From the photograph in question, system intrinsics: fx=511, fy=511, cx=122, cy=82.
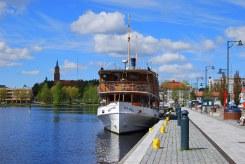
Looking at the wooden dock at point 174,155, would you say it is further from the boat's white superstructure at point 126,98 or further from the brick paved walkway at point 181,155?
the boat's white superstructure at point 126,98

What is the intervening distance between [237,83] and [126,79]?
A: 65.2m

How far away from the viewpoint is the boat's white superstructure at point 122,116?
42656mm

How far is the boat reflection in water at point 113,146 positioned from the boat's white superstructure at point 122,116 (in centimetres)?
71

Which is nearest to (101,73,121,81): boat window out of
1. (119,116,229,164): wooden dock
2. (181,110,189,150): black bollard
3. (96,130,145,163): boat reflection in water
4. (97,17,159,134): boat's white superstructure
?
(97,17,159,134): boat's white superstructure

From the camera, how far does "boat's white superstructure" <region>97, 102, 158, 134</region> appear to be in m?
42.7

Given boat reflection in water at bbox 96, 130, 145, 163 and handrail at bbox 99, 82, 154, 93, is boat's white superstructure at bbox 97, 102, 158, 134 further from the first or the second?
handrail at bbox 99, 82, 154, 93

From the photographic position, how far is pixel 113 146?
33.9 metres

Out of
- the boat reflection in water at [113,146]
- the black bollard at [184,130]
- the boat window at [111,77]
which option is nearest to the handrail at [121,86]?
the boat window at [111,77]

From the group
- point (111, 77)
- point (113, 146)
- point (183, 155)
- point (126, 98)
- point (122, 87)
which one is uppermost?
point (111, 77)

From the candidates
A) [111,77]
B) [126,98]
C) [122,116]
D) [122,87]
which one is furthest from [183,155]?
[111,77]

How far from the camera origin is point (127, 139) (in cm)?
3944

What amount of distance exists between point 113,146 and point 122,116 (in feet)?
29.4

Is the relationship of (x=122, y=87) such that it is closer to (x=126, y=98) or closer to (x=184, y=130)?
(x=126, y=98)

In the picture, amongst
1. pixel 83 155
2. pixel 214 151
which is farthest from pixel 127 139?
pixel 214 151
